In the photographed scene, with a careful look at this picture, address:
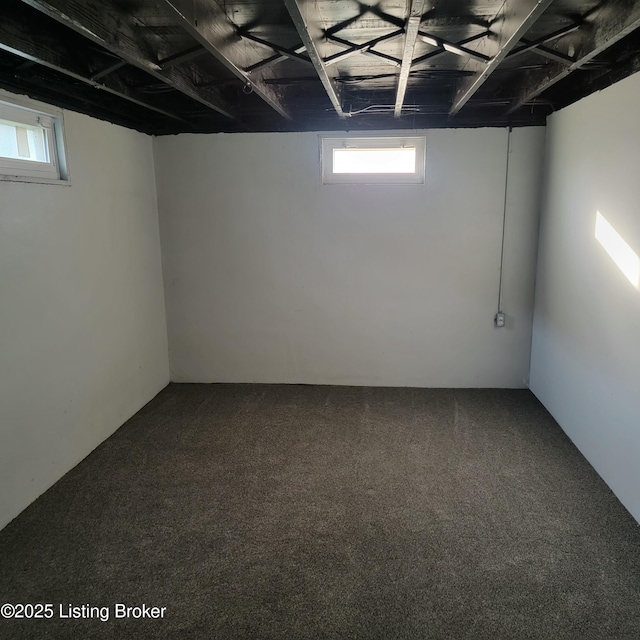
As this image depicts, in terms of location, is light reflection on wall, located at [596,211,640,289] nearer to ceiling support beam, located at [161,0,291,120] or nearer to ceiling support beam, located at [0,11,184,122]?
ceiling support beam, located at [161,0,291,120]

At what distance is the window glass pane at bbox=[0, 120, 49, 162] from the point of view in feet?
8.32

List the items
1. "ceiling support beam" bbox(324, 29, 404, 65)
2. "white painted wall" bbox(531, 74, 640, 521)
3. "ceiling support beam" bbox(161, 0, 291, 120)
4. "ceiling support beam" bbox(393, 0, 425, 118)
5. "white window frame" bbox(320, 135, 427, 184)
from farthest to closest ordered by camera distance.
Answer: "white window frame" bbox(320, 135, 427, 184), "white painted wall" bbox(531, 74, 640, 521), "ceiling support beam" bbox(324, 29, 404, 65), "ceiling support beam" bbox(161, 0, 291, 120), "ceiling support beam" bbox(393, 0, 425, 118)

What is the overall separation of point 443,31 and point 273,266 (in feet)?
7.38

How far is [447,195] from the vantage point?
12.8 feet

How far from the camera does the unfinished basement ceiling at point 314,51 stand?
2.00 meters

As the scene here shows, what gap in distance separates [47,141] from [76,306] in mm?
973

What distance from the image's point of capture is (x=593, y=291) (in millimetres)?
2855

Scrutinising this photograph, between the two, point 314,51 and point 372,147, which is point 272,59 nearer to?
point 314,51

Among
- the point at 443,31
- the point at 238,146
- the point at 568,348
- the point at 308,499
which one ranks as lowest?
the point at 308,499

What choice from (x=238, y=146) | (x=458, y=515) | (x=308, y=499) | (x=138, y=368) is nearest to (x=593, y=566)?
(x=458, y=515)

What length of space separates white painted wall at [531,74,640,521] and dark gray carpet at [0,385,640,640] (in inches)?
9.5

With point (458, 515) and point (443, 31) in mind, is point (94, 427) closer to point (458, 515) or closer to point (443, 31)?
point (458, 515)

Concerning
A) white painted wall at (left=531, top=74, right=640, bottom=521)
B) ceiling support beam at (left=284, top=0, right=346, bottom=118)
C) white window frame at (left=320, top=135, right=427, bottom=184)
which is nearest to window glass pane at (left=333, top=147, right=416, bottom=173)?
white window frame at (left=320, top=135, right=427, bottom=184)

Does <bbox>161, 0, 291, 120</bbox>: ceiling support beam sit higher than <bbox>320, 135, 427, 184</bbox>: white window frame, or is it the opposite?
<bbox>161, 0, 291, 120</bbox>: ceiling support beam
